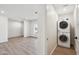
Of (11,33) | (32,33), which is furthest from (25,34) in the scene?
(11,33)

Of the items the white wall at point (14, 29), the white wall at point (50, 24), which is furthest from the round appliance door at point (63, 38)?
the white wall at point (14, 29)

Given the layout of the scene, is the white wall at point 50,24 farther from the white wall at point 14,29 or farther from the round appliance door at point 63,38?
the white wall at point 14,29

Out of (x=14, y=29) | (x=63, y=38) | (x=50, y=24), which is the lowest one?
(x=63, y=38)

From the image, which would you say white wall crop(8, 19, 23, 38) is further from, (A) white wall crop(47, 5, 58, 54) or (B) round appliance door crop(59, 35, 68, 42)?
(B) round appliance door crop(59, 35, 68, 42)

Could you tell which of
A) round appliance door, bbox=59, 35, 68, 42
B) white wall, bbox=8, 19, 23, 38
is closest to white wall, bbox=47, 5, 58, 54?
round appliance door, bbox=59, 35, 68, 42

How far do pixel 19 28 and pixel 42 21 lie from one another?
1.01 m

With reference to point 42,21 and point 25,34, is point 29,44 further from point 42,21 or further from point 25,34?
point 42,21

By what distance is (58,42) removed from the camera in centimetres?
276

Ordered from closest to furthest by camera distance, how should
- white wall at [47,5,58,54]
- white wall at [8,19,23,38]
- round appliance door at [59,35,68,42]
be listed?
white wall at [47,5,58,54]
white wall at [8,19,23,38]
round appliance door at [59,35,68,42]

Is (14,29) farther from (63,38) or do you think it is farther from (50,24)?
(63,38)

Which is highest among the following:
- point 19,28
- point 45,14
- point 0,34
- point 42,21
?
point 45,14

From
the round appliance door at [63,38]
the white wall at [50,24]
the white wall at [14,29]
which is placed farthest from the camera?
the round appliance door at [63,38]

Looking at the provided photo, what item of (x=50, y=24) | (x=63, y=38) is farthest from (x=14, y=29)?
(x=63, y=38)
